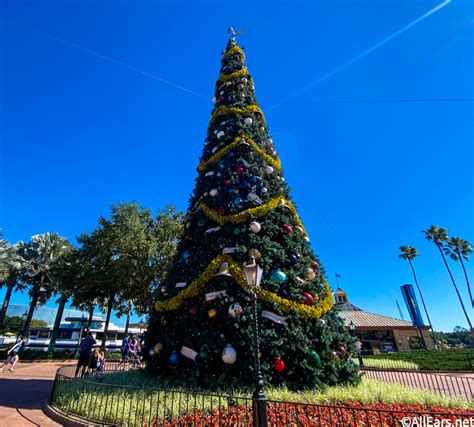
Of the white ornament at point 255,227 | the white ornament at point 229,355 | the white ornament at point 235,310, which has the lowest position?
the white ornament at point 229,355

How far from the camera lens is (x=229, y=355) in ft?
18.9

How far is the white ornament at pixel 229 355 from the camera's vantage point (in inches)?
226

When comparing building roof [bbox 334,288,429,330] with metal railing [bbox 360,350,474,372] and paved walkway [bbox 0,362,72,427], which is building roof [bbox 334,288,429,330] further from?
paved walkway [bbox 0,362,72,427]

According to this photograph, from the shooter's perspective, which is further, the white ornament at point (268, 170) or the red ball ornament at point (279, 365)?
the white ornament at point (268, 170)

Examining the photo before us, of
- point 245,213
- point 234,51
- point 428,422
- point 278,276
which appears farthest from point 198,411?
point 234,51

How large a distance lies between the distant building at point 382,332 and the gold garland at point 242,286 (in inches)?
1095

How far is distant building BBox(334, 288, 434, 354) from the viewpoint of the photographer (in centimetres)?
3098

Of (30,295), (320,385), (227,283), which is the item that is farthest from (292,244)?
(30,295)

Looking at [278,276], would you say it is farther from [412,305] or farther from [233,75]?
[412,305]

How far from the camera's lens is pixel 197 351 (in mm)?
6145

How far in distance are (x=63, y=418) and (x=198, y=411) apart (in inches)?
115

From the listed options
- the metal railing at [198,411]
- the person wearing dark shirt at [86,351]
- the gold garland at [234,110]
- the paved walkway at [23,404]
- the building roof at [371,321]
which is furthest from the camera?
the building roof at [371,321]

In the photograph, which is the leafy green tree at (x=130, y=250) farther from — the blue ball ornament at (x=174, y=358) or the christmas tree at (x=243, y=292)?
the blue ball ornament at (x=174, y=358)

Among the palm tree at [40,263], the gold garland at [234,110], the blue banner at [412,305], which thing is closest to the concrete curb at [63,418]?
A: the gold garland at [234,110]
